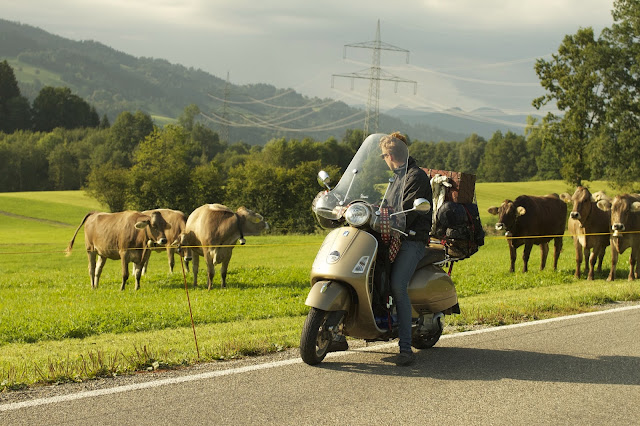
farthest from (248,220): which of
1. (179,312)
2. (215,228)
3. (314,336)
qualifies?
(314,336)

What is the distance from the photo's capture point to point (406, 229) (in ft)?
26.2

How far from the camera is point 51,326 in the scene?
41.8 ft

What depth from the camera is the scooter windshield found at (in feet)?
26.2

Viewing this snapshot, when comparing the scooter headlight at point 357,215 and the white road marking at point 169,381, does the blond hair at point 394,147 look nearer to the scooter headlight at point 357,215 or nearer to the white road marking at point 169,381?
the scooter headlight at point 357,215

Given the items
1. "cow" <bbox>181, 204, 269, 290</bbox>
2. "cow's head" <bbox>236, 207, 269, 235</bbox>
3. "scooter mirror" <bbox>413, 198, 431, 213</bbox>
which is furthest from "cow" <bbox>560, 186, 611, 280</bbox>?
"scooter mirror" <bbox>413, 198, 431, 213</bbox>

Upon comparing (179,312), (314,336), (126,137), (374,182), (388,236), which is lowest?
(179,312)

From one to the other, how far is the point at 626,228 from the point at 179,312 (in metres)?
11.6

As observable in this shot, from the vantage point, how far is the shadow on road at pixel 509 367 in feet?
24.4

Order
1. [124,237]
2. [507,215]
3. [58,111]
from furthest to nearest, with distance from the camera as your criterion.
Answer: [58,111]
[507,215]
[124,237]

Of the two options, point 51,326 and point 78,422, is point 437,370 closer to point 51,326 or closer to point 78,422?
point 78,422

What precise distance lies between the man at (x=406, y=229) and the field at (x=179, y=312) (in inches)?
68.3

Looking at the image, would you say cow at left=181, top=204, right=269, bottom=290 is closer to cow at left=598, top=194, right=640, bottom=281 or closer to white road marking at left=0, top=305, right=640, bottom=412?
cow at left=598, top=194, right=640, bottom=281

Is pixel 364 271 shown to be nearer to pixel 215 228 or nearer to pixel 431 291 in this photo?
pixel 431 291

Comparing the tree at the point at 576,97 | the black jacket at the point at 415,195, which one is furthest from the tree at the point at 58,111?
the black jacket at the point at 415,195
